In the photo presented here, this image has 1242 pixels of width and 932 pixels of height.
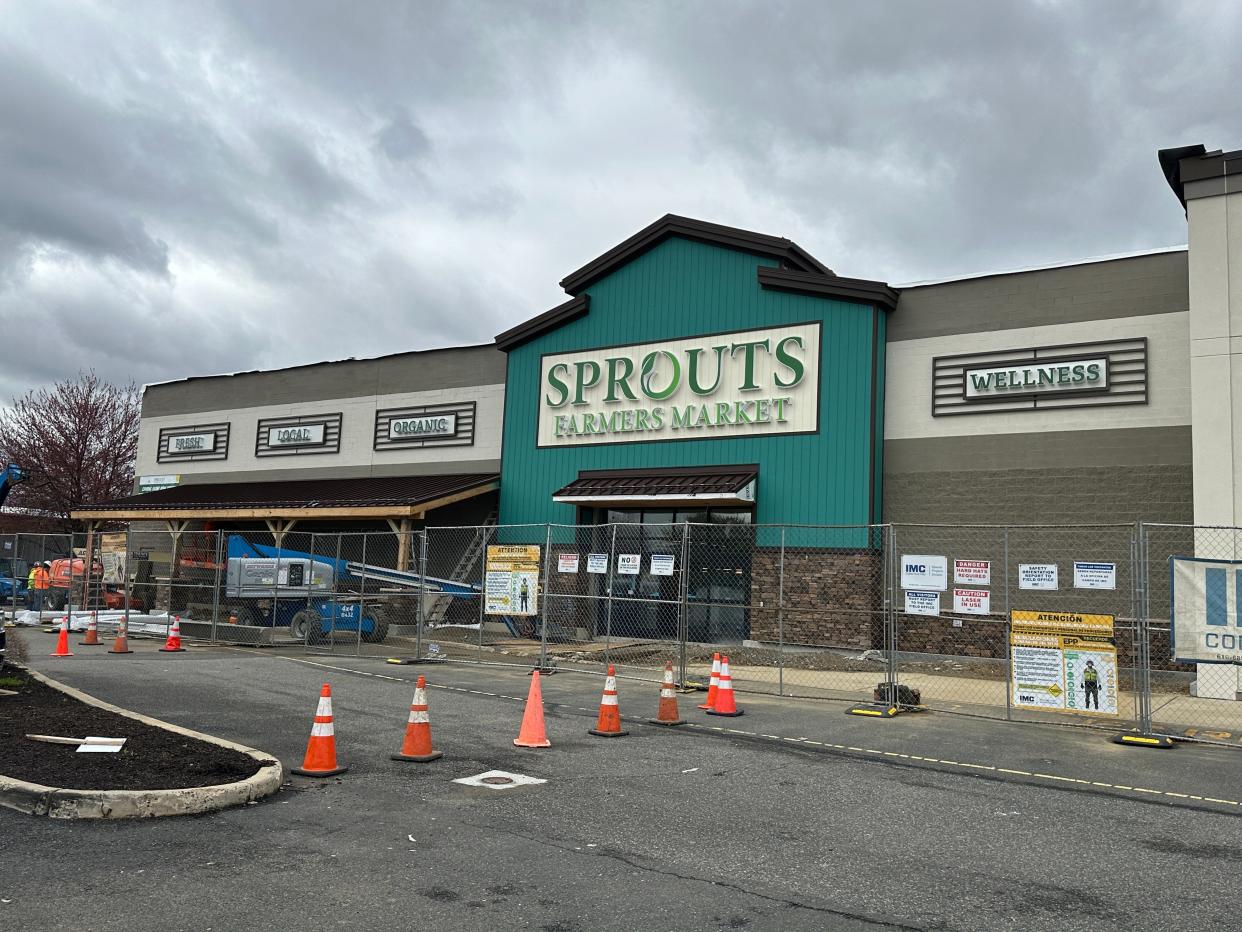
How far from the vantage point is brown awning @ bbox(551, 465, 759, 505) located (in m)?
22.2

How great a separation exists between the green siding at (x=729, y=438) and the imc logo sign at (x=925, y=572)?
26.6 ft

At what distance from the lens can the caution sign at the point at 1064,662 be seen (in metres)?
11.5

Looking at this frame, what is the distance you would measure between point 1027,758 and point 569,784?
4840 mm

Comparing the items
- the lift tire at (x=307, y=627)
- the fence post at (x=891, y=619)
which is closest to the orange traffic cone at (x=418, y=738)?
the fence post at (x=891, y=619)

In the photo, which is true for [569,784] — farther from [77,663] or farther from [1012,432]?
[1012,432]

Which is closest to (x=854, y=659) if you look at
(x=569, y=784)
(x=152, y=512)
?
(x=569, y=784)

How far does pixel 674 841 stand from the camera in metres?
6.51

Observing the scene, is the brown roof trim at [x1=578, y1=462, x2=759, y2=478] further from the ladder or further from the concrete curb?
the concrete curb

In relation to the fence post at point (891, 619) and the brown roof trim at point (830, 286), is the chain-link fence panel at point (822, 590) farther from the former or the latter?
the fence post at point (891, 619)

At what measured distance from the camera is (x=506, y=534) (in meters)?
27.7

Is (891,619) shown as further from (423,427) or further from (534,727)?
(423,427)

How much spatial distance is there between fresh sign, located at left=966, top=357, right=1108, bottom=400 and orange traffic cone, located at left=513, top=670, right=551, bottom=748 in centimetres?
1388

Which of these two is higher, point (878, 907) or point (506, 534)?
point (506, 534)

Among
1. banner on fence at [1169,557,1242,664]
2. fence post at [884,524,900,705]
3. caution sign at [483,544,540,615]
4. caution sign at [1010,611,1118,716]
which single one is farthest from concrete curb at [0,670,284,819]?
caution sign at [483,544,540,615]
